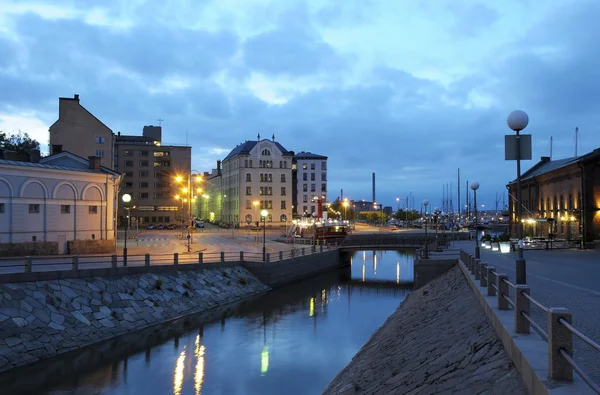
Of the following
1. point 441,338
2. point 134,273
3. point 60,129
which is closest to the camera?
point 441,338

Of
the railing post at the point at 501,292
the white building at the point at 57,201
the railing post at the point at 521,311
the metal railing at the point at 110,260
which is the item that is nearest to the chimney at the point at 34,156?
the white building at the point at 57,201

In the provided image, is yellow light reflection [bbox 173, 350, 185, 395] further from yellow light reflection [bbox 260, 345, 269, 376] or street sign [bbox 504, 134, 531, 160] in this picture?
street sign [bbox 504, 134, 531, 160]

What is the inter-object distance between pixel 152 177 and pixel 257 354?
9169cm

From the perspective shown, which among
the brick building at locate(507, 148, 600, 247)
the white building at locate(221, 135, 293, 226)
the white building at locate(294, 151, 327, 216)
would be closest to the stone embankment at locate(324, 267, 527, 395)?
the brick building at locate(507, 148, 600, 247)

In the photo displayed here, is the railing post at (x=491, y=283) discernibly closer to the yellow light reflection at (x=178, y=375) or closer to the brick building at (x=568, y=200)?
the yellow light reflection at (x=178, y=375)

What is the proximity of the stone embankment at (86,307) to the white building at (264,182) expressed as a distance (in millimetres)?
73740

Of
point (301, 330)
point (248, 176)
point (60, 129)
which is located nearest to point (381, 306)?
point (301, 330)

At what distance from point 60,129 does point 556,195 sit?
6766cm

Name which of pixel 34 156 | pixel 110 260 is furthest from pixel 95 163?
pixel 110 260

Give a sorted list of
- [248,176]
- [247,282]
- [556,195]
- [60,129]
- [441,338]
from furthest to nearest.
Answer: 1. [248,176]
2. [60,129]
3. [556,195]
4. [247,282]
5. [441,338]

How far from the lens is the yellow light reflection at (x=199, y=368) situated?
1946 centimetres

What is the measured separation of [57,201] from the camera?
130 feet

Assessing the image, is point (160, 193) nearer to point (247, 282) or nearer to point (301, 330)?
Result: point (247, 282)

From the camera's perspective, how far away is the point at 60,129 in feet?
248
